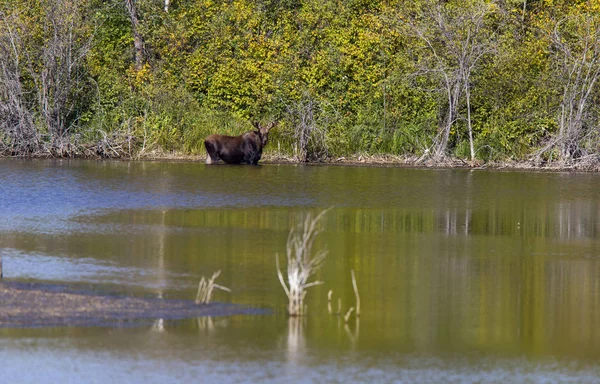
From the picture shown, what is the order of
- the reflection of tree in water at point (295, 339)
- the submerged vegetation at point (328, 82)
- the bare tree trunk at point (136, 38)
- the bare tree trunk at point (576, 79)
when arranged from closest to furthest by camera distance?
the reflection of tree in water at point (295, 339)
the bare tree trunk at point (576, 79)
the submerged vegetation at point (328, 82)
the bare tree trunk at point (136, 38)

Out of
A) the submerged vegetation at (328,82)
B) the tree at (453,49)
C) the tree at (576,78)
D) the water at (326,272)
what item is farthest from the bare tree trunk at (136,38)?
the tree at (576,78)

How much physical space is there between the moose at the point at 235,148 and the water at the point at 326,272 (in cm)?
419

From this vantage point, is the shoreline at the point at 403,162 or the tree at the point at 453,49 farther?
the tree at the point at 453,49

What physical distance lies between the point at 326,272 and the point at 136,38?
2283 cm

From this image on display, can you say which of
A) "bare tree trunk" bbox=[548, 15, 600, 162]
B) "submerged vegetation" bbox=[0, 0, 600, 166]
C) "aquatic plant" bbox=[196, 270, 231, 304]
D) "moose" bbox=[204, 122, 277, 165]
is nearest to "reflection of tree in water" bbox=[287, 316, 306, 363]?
"aquatic plant" bbox=[196, 270, 231, 304]

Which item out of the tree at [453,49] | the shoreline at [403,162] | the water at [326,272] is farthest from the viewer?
the tree at [453,49]

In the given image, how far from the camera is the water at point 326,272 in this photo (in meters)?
8.78

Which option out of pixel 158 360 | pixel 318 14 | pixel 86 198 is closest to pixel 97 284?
pixel 158 360

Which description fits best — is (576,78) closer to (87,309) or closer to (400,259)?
(400,259)

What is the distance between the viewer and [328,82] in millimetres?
31078

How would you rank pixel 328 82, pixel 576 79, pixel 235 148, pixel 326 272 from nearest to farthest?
pixel 326 272, pixel 235 148, pixel 576 79, pixel 328 82

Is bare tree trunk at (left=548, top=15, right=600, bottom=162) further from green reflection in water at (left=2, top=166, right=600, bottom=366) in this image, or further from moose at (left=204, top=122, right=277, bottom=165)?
moose at (left=204, top=122, right=277, bottom=165)

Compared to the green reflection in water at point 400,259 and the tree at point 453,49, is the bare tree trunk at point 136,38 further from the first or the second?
the green reflection in water at point 400,259

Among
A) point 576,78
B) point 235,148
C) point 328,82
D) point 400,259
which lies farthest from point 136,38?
point 400,259
